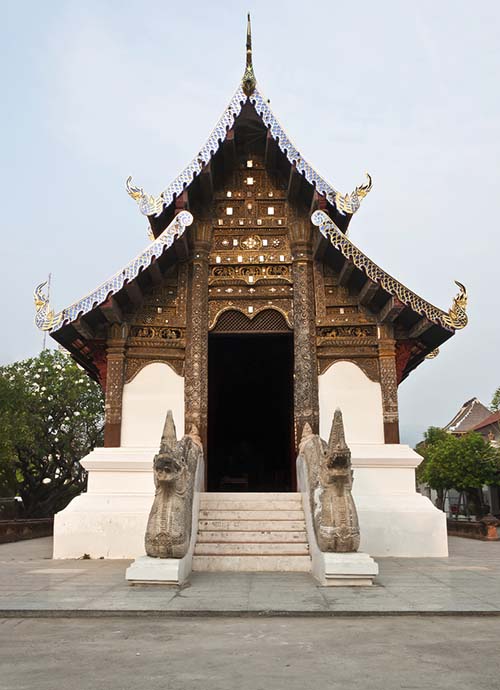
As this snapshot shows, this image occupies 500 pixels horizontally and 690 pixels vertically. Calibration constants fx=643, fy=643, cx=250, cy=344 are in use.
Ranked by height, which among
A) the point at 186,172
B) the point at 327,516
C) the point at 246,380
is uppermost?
the point at 186,172

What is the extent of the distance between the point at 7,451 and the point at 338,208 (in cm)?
1413

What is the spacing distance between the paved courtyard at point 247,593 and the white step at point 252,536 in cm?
71

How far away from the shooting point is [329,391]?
368 inches

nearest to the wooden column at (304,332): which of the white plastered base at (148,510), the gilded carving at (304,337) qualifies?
the gilded carving at (304,337)

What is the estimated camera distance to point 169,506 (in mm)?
6258

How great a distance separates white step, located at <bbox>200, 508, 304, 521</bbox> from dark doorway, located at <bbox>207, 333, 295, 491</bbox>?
19.2 ft

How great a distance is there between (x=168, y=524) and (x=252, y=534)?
1714 millimetres

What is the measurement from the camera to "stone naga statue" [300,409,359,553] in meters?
6.19

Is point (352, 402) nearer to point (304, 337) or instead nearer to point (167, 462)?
point (304, 337)

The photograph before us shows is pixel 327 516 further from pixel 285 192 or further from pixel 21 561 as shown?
pixel 285 192

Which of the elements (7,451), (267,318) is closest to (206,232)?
(267,318)

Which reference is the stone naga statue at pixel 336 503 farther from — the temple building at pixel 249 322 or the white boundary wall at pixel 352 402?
the white boundary wall at pixel 352 402

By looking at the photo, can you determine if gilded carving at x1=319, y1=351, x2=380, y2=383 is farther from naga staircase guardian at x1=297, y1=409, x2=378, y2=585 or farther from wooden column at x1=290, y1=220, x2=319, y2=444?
naga staircase guardian at x1=297, y1=409, x2=378, y2=585

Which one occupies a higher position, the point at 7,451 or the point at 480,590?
the point at 7,451
